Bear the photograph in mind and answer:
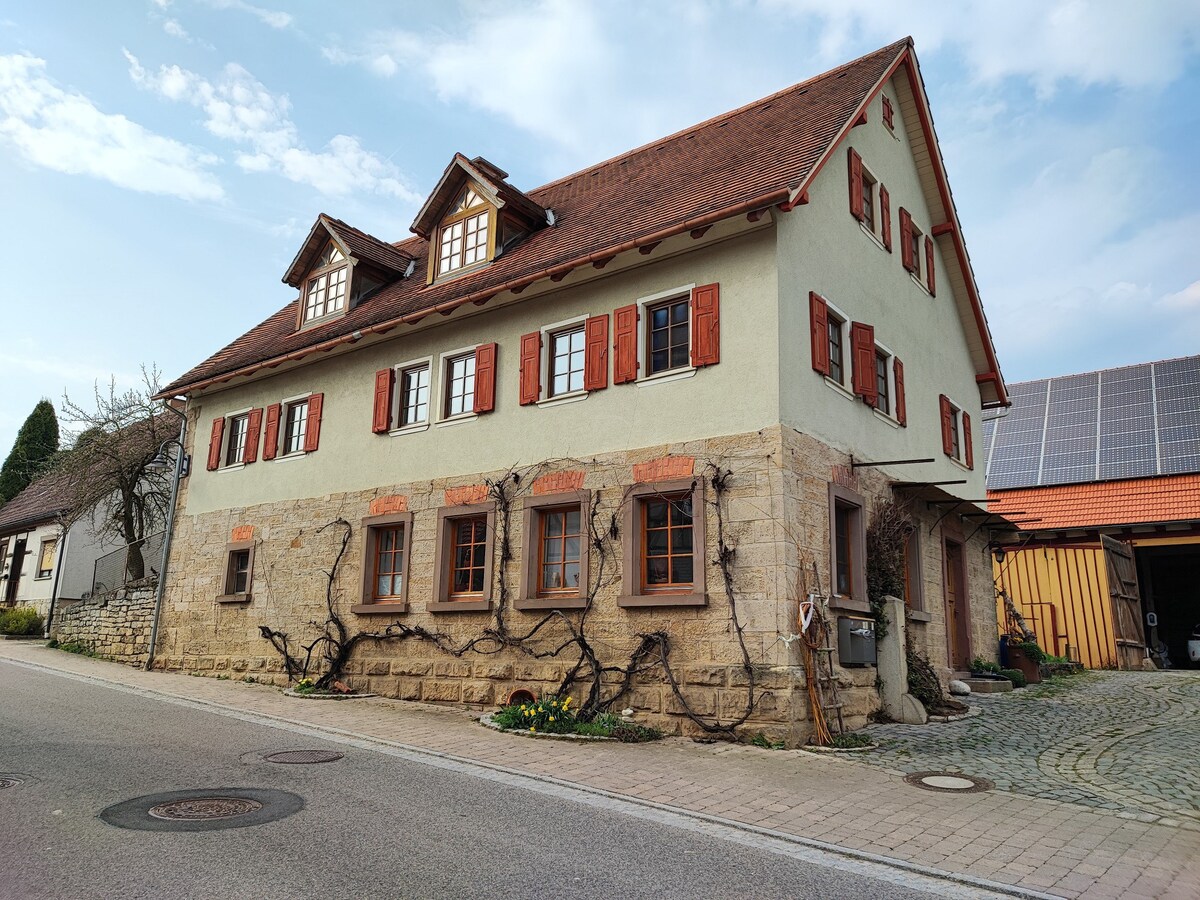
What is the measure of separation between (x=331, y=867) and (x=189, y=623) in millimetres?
14041

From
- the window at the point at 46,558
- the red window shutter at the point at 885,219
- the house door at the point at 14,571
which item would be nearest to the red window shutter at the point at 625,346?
the red window shutter at the point at 885,219

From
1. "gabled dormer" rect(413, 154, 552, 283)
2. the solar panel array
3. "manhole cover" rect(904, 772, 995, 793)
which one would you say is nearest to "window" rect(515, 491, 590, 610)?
"gabled dormer" rect(413, 154, 552, 283)

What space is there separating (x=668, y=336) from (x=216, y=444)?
1068 centimetres

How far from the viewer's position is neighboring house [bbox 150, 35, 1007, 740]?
11133mm

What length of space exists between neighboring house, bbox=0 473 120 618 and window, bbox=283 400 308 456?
10.9 metres

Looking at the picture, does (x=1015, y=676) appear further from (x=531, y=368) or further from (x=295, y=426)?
(x=295, y=426)

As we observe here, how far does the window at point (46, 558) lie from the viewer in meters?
27.3

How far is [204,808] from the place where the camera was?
6.48 metres

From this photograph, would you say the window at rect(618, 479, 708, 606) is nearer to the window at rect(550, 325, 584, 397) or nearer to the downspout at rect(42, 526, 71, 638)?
the window at rect(550, 325, 584, 397)

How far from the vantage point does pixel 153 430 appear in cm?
2259

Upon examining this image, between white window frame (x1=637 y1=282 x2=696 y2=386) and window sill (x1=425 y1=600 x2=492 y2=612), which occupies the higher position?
white window frame (x1=637 y1=282 x2=696 y2=386)

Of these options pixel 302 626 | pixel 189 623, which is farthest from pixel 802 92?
pixel 189 623

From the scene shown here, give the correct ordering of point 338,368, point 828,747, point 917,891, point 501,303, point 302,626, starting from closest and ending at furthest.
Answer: point 917,891 < point 828,747 < point 501,303 < point 302,626 < point 338,368

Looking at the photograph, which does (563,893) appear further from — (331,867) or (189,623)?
(189,623)
